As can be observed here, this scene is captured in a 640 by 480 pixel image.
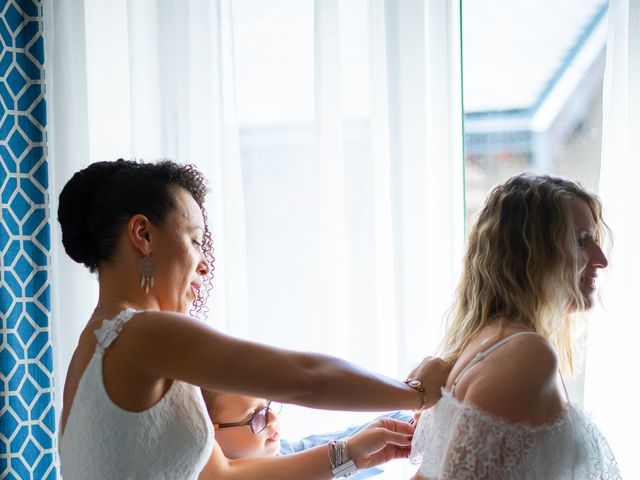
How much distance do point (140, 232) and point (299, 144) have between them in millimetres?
935

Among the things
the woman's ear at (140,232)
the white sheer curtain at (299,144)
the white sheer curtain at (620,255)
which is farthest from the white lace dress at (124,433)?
the white sheer curtain at (620,255)

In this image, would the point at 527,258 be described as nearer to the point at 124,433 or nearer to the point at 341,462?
the point at 341,462

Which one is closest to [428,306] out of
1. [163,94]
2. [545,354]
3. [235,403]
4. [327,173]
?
[327,173]

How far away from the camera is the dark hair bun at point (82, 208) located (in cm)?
150

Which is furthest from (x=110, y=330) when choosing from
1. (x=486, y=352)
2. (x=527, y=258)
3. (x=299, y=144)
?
(x=299, y=144)

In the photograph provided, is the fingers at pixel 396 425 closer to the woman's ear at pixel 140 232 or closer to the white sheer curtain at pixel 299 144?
the white sheer curtain at pixel 299 144

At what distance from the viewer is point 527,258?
1.51 meters

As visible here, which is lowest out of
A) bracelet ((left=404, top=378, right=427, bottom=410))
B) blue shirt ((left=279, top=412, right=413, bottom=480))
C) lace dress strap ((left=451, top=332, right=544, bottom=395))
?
blue shirt ((left=279, top=412, right=413, bottom=480))

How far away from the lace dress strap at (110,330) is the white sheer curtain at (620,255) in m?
1.17

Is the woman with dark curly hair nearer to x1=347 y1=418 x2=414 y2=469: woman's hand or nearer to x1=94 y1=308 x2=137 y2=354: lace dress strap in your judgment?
x1=94 y1=308 x2=137 y2=354: lace dress strap

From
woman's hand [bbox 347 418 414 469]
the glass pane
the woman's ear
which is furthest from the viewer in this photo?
the glass pane

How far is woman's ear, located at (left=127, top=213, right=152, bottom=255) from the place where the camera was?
145 centimetres

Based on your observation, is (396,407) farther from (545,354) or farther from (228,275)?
(228,275)

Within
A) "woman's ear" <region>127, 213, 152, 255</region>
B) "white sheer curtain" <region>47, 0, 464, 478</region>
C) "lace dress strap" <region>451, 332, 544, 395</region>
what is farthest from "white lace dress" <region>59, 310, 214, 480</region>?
"white sheer curtain" <region>47, 0, 464, 478</region>
